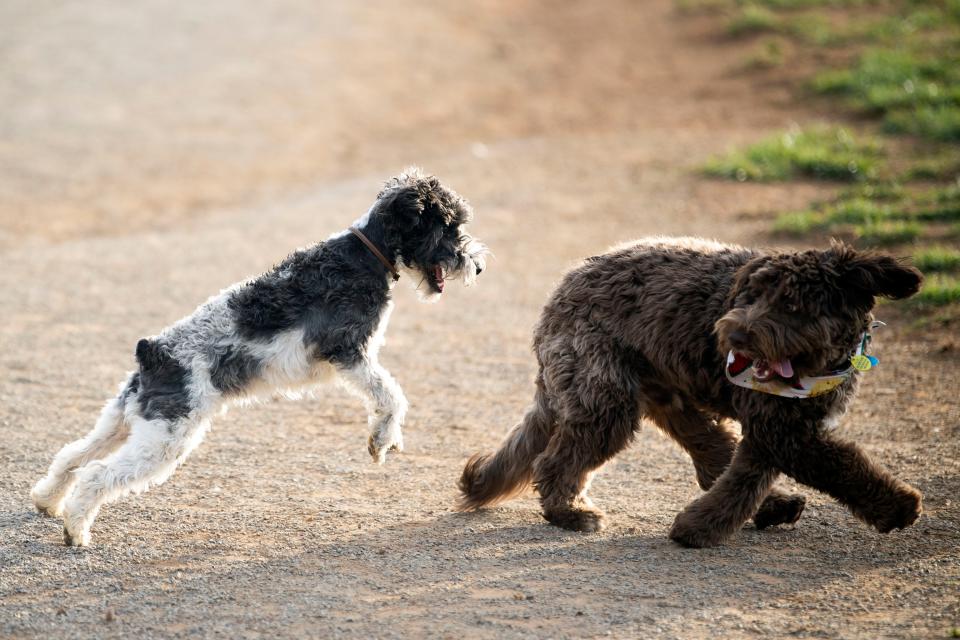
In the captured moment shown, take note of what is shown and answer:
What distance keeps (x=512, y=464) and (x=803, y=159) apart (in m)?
10.1

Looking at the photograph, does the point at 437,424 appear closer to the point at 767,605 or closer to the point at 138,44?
the point at 767,605

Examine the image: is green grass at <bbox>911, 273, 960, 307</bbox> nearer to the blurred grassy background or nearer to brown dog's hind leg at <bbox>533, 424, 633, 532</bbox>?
the blurred grassy background

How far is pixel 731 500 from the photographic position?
548cm

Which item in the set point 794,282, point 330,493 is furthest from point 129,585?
point 794,282

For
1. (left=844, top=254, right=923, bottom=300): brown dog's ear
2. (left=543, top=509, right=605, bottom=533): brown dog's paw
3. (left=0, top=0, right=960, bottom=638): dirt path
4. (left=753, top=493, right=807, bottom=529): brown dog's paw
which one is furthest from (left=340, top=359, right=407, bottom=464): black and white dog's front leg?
(left=844, top=254, right=923, bottom=300): brown dog's ear

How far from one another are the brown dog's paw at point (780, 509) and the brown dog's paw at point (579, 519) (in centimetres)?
88

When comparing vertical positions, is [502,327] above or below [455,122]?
below

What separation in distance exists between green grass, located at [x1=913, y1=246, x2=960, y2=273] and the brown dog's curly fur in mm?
5555

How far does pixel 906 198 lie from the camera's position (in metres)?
12.8

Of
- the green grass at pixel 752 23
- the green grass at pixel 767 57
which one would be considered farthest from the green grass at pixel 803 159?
the green grass at pixel 752 23

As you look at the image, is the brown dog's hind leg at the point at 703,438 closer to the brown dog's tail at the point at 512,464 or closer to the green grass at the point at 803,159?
the brown dog's tail at the point at 512,464

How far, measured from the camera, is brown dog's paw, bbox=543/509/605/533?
5.91 meters

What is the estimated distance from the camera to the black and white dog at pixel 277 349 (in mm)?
5641

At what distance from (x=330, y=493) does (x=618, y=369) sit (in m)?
2.03
